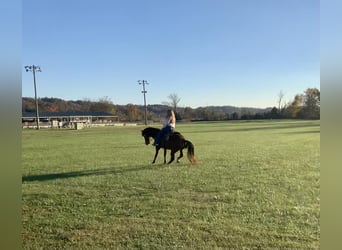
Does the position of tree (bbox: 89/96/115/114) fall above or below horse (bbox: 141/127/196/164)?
above

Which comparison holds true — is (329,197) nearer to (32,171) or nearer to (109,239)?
(109,239)

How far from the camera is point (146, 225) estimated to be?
3.32 metres

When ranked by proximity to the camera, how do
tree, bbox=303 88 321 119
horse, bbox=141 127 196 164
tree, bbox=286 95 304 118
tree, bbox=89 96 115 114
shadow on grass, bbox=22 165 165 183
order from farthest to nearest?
1. horse, bbox=141 127 196 164
2. shadow on grass, bbox=22 165 165 183
3. tree, bbox=89 96 115 114
4. tree, bbox=286 95 304 118
5. tree, bbox=303 88 321 119

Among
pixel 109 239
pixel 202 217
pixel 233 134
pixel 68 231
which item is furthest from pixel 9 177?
pixel 233 134

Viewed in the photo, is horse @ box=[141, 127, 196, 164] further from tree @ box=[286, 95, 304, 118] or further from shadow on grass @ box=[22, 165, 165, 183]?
tree @ box=[286, 95, 304, 118]

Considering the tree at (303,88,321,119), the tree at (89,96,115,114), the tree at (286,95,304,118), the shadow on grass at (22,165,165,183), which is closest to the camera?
the tree at (303,88,321,119)

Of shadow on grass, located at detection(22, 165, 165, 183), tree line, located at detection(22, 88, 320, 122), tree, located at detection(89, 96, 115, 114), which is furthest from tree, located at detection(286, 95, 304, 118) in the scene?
shadow on grass, located at detection(22, 165, 165, 183)

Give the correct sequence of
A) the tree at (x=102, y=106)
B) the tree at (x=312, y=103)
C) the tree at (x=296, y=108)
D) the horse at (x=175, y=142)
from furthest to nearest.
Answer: the horse at (x=175, y=142) < the tree at (x=102, y=106) < the tree at (x=296, y=108) < the tree at (x=312, y=103)

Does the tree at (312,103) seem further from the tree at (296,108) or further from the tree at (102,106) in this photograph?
the tree at (102,106)

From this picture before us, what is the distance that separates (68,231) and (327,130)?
271cm

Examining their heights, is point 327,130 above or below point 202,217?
above

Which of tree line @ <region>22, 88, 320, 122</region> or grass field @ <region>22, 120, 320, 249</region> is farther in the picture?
grass field @ <region>22, 120, 320, 249</region>

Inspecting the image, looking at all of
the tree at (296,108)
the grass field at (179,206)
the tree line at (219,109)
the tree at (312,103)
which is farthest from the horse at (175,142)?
the tree at (312,103)

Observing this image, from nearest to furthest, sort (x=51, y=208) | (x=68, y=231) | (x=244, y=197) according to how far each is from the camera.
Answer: (x=68, y=231)
(x=51, y=208)
(x=244, y=197)
